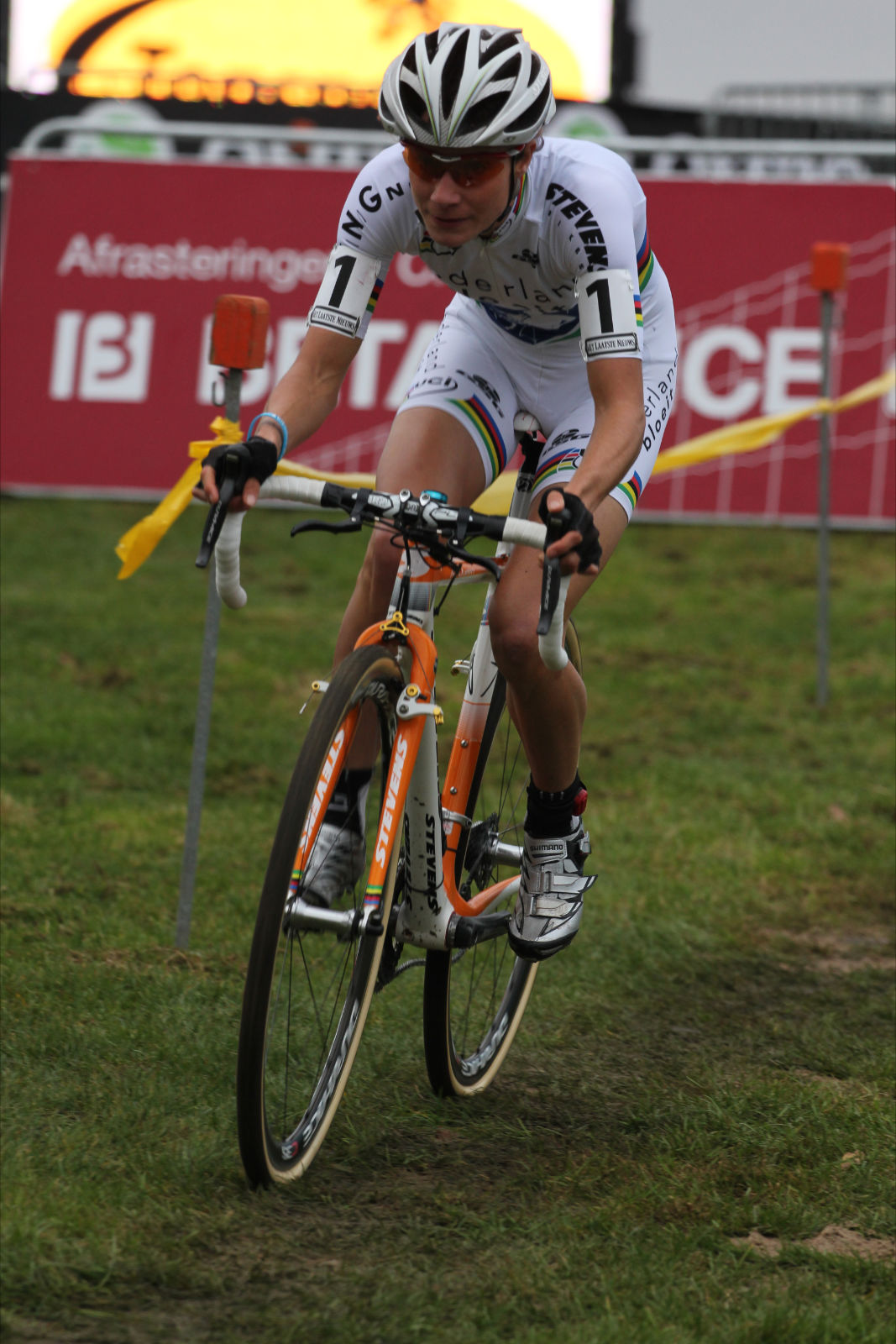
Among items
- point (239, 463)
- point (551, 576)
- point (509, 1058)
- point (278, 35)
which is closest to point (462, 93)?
point (239, 463)

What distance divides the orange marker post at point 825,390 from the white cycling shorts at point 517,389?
13.6 ft

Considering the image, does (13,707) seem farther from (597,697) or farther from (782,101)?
(782,101)

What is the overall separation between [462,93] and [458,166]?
6.8 inches

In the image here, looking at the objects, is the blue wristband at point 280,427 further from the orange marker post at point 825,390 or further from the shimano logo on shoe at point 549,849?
the orange marker post at point 825,390

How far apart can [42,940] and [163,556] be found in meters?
5.89

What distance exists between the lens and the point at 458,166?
3580 mm

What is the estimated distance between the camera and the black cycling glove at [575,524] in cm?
313

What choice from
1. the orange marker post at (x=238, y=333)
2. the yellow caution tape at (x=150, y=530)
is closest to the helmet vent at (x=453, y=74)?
the orange marker post at (x=238, y=333)

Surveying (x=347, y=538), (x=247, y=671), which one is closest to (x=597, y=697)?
(x=247, y=671)

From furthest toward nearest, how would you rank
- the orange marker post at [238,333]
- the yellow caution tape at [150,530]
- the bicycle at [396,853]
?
1. the yellow caution tape at [150,530]
2. the orange marker post at [238,333]
3. the bicycle at [396,853]

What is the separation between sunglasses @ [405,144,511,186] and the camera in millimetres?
3568

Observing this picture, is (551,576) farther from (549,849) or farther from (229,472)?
(549,849)

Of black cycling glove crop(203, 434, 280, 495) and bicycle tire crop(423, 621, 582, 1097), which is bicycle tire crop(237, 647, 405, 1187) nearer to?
bicycle tire crop(423, 621, 582, 1097)

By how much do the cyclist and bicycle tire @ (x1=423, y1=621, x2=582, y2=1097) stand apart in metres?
0.20
